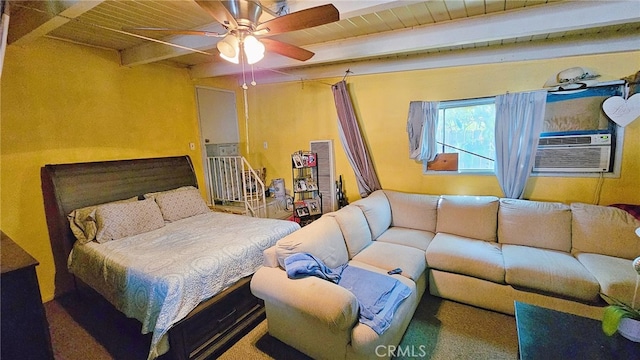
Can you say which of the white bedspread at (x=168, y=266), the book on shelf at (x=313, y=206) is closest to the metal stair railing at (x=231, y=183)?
the book on shelf at (x=313, y=206)

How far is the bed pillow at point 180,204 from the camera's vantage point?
2972 mm

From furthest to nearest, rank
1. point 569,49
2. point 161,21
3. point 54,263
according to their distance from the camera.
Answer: point 54,263 → point 569,49 → point 161,21

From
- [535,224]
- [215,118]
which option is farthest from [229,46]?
[535,224]

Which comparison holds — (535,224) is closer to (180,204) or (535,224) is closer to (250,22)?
(250,22)

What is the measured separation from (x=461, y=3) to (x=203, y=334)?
319 cm

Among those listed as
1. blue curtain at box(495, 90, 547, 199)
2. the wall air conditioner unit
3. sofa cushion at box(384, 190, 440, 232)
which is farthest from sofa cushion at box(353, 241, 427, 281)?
the wall air conditioner unit

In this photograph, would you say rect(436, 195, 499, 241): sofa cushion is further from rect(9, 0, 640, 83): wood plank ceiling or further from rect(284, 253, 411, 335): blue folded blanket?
rect(9, 0, 640, 83): wood plank ceiling

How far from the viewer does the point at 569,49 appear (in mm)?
2502

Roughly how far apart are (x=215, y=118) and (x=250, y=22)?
291cm

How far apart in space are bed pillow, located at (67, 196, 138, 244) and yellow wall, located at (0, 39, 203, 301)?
0.42 metres

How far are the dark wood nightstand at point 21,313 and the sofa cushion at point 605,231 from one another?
13.1 feet

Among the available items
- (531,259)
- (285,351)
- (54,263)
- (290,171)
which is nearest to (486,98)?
(531,259)

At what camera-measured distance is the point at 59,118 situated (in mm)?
2641

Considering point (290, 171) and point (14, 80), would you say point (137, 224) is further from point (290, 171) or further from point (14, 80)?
point (290, 171)
